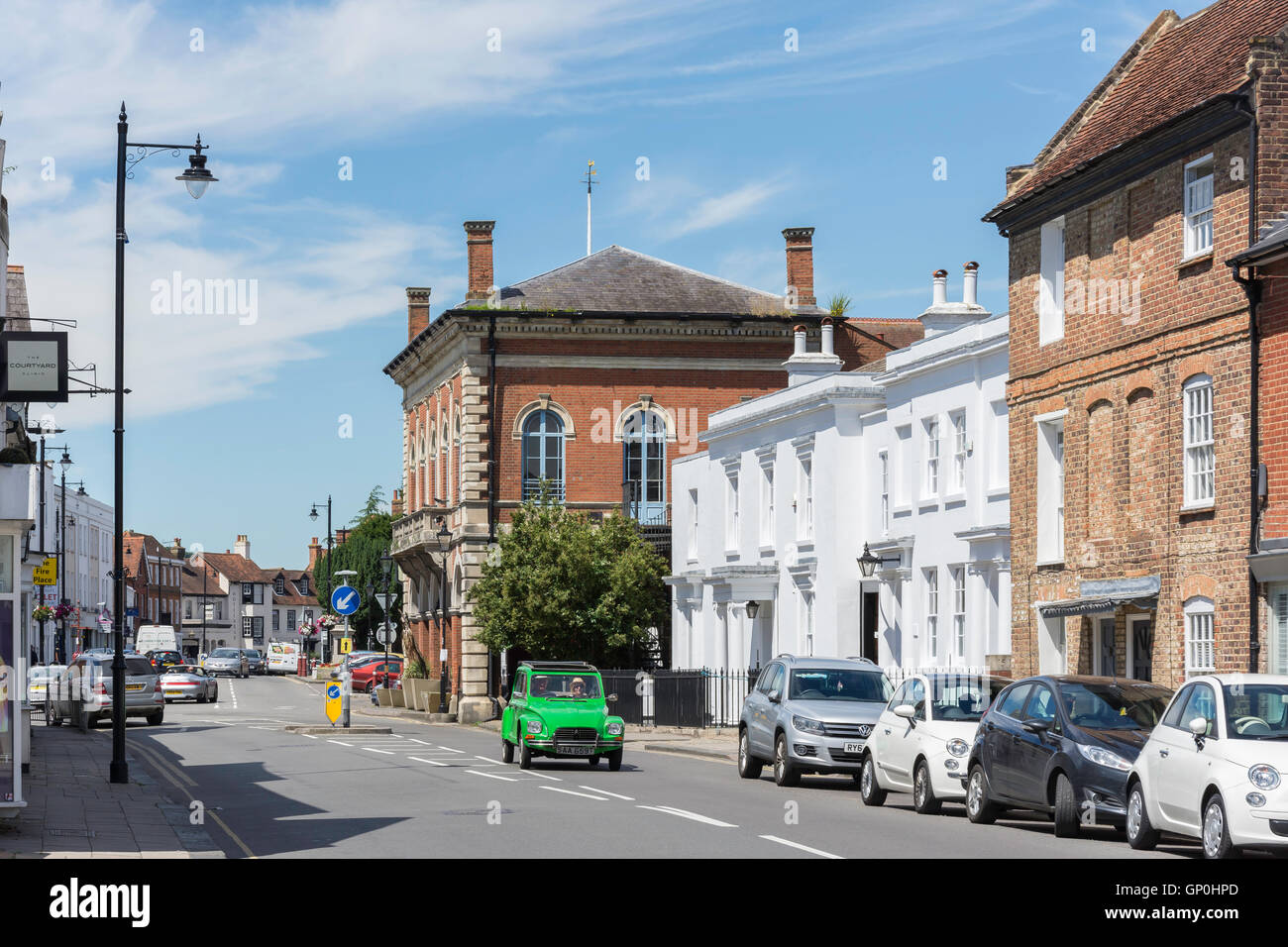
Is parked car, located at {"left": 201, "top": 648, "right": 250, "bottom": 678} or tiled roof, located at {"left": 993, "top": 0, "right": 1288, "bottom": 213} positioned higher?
tiled roof, located at {"left": 993, "top": 0, "right": 1288, "bottom": 213}

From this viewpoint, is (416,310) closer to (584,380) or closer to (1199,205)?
(584,380)

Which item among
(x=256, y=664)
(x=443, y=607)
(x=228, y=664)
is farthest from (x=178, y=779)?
(x=256, y=664)

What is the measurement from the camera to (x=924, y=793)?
21125mm

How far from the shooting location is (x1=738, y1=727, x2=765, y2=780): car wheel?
27016 mm

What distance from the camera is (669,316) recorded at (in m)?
54.4

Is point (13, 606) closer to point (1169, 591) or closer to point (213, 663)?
point (1169, 591)

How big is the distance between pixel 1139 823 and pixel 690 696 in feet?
92.4

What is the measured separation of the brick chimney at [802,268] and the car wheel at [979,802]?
37464 millimetres

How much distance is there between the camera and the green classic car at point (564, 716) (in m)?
28.4

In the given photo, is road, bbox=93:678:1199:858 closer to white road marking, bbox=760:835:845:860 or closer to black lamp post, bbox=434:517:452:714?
white road marking, bbox=760:835:845:860

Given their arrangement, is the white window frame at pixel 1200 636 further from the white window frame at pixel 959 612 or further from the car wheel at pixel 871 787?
the white window frame at pixel 959 612

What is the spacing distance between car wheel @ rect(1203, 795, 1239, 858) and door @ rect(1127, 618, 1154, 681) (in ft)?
38.7

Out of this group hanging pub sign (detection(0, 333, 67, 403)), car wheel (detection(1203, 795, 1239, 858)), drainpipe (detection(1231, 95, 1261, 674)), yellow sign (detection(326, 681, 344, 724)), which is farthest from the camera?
yellow sign (detection(326, 681, 344, 724))

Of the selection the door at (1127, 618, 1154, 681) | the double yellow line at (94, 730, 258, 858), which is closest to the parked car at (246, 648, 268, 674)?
the double yellow line at (94, 730, 258, 858)
